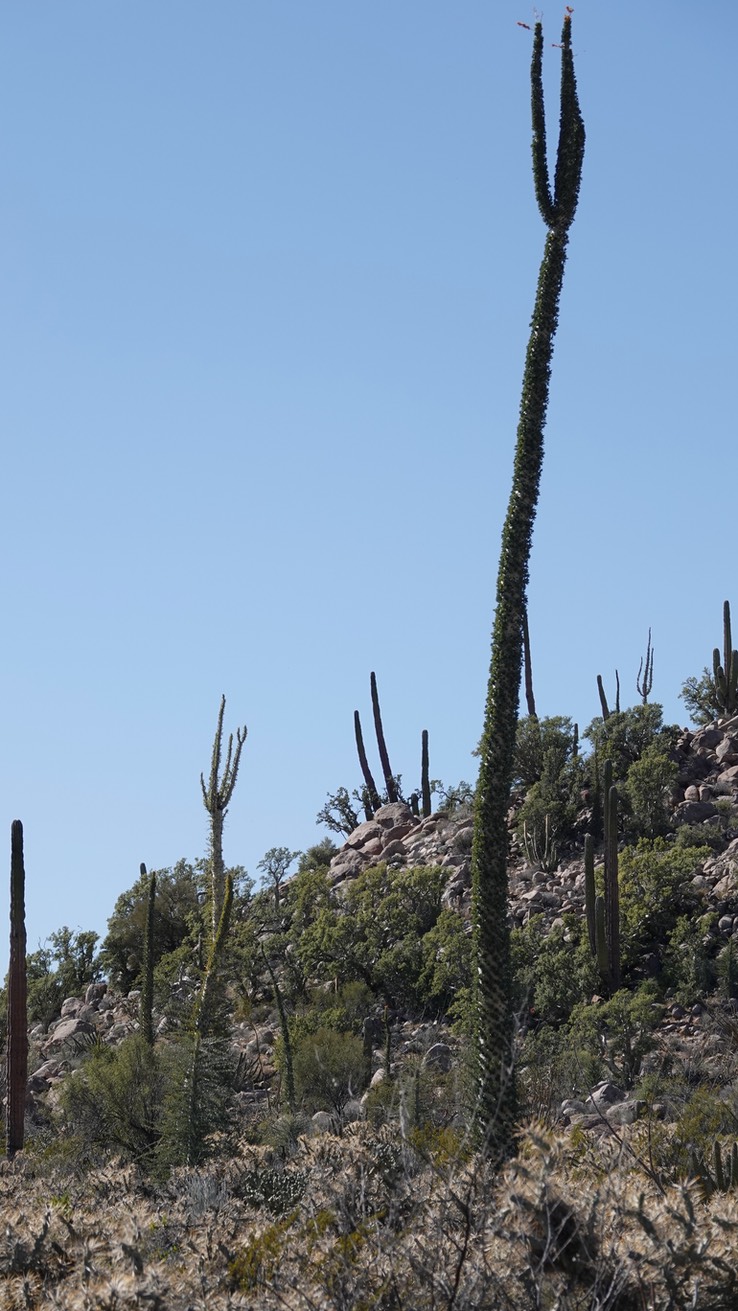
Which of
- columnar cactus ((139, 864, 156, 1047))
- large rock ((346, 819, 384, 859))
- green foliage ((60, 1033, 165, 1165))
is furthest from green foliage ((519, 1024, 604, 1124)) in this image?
large rock ((346, 819, 384, 859))

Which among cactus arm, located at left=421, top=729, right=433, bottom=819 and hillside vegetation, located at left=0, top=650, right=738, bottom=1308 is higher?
cactus arm, located at left=421, top=729, right=433, bottom=819

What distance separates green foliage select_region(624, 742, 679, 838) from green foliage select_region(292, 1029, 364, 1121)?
10.1 meters

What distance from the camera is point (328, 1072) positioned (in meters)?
30.2

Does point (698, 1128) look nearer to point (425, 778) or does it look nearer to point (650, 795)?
point (650, 795)

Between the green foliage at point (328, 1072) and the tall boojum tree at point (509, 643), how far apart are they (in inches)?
480

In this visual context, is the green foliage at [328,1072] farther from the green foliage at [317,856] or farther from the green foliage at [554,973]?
the green foliage at [317,856]

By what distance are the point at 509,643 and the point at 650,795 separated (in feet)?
68.5

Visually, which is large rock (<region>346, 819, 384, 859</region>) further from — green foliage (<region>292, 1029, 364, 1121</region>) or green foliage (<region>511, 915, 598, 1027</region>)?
green foliage (<region>292, 1029, 364, 1121</region>)

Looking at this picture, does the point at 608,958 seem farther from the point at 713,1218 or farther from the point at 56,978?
the point at 713,1218

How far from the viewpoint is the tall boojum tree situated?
17.4 metres

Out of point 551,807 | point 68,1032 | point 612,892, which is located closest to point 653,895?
point 612,892

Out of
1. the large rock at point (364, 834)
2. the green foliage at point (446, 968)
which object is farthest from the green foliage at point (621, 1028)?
the large rock at point (364, 834)


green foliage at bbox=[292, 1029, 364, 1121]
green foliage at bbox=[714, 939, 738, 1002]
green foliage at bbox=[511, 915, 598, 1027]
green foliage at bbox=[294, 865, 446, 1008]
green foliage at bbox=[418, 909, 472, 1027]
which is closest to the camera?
green foliage at bbox=[292, 1029, 364, 1121]

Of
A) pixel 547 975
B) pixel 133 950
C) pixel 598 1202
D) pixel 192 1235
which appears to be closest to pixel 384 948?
pixel 547 975
